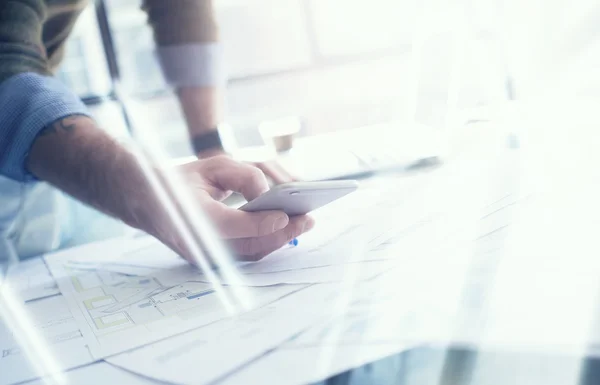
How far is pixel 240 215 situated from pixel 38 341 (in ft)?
0.55

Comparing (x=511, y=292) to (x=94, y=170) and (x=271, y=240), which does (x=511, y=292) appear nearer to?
(x=271, y=240)

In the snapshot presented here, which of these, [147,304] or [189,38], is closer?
[147,304]

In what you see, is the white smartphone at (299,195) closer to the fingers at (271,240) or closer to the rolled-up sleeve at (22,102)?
the fingers at (271,240)

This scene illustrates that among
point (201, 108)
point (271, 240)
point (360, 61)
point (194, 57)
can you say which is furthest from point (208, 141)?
point (360, 61)

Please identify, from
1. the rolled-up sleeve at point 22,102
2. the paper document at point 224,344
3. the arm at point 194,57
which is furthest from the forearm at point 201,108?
the paper document at point 224,344

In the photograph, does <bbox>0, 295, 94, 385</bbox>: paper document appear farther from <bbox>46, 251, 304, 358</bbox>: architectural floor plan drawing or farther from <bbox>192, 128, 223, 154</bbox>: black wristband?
<bbox>192, 128, 223, 154</bbox>: black wristband

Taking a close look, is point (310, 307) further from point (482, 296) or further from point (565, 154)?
point (565, 154)

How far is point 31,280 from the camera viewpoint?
0.50 m

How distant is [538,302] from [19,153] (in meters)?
0.58

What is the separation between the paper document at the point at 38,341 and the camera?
0.28 meters

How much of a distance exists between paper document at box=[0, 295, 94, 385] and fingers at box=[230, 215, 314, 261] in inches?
5.7

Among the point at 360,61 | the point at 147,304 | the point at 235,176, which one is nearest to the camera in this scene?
the point at 147,304

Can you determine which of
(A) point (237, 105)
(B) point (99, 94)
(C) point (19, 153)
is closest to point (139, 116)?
(B) point (99, 94)

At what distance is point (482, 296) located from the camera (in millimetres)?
283
